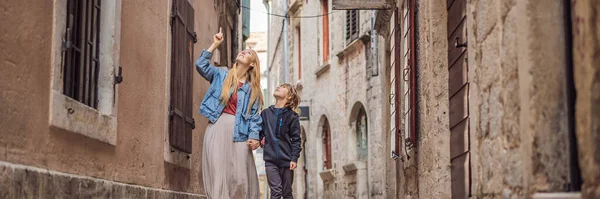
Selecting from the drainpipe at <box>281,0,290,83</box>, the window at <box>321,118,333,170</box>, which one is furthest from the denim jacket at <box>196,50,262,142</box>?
the drainpipe at <box>281,0,290,83</box>

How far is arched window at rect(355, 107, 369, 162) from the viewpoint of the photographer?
690 inches

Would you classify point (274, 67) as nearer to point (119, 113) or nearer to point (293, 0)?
point (293, 0)

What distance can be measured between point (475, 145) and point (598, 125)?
175cm

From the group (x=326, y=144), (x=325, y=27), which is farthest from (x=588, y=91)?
(x=326, y=144)

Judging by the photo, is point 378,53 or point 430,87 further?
point 378,53

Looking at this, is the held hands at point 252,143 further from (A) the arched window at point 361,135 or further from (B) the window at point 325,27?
(B) the window at point 325,27

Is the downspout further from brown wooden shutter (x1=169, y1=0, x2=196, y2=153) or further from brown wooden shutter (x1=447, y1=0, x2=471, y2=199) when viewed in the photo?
brown wooden shutter (x1=447, y1=0, x2=471, y2=199)

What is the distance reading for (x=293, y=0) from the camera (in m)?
24.0

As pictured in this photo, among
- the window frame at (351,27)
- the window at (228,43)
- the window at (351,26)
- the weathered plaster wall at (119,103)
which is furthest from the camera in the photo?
the window at (351,26)

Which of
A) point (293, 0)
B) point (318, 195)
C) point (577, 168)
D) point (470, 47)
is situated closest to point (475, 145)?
point (470, 47)

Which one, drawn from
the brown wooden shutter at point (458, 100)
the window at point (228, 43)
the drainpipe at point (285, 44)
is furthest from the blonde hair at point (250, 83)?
the drainpipe at point (285, 44)

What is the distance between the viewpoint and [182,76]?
9352 millimetres

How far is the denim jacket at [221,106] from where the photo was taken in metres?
7.12

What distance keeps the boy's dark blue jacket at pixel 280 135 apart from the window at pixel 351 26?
29.7 feet
